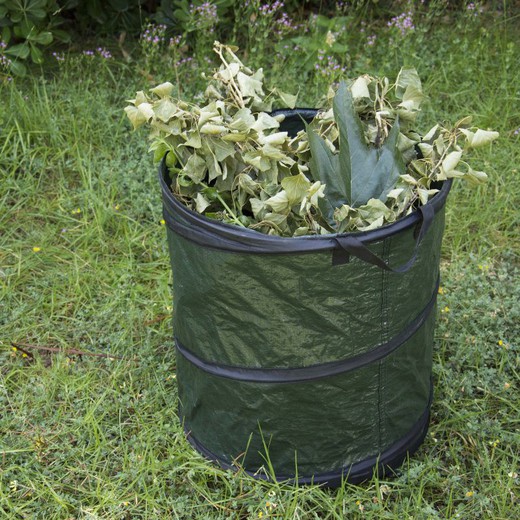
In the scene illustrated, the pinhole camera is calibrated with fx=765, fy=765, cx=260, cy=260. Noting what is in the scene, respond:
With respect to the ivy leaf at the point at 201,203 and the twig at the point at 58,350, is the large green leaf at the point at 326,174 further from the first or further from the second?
the twig at the point at 58,350

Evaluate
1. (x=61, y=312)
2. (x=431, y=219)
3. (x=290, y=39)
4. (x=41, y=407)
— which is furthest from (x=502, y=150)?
(x=41, y=407)

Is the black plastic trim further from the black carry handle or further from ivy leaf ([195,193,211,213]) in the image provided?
ivy leaf ([195,193,211,213])

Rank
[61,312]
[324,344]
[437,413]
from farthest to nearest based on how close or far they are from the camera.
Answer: [61,312], [437,413], [324,344]

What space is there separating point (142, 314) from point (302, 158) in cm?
90

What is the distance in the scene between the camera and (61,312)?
2.62 m

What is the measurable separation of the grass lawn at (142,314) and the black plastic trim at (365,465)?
0.03 m

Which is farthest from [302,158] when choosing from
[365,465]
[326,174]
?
[365,465]

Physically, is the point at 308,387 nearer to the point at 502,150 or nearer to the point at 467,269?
the point at 467,269

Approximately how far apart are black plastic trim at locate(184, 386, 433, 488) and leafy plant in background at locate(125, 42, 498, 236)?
62cm

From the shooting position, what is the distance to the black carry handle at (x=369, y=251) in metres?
1.58

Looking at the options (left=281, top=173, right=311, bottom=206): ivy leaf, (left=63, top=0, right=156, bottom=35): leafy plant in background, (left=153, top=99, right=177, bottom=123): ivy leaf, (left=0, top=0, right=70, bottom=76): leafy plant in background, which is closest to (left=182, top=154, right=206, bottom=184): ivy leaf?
(left=153, top=99, right=177, bottom=123): ivy leaf

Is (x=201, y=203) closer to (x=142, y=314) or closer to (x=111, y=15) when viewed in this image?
(x=142, y=314)

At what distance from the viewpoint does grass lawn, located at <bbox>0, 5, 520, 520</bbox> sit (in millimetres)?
1982

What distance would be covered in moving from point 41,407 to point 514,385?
4.61 feet
